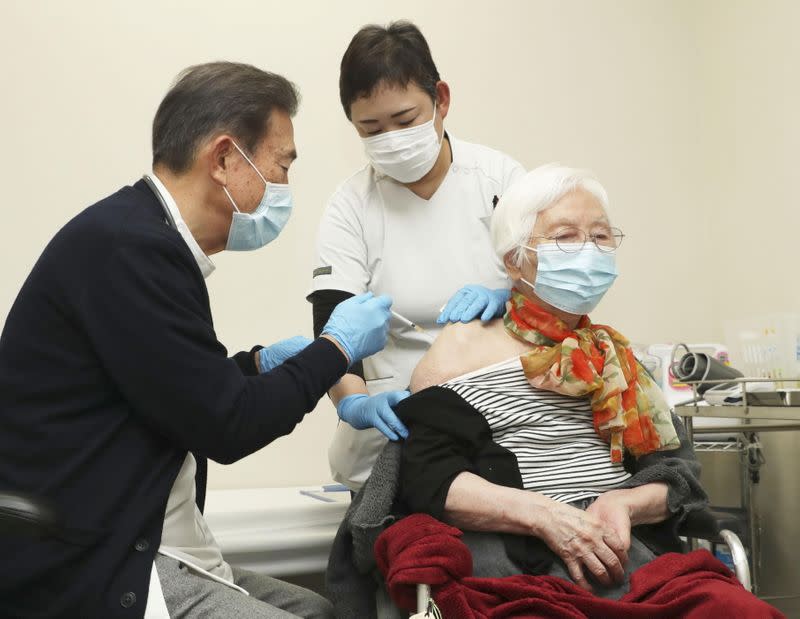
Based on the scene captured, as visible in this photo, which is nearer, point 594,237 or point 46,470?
point 46,470

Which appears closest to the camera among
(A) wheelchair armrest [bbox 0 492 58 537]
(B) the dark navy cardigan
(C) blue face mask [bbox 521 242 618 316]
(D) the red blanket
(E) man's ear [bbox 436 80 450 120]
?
(A) wheelchair armrest [bbox 0 492 58 537]

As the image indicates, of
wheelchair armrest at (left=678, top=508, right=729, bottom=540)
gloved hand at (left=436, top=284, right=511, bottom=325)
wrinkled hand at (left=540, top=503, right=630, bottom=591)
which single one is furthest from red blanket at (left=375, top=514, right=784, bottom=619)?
gloved hand at (left=436, top=284, right=511, bottom=325)

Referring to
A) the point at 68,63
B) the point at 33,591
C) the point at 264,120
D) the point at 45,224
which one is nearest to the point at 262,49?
the point at 68,63

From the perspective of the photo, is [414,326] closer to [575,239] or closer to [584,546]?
[575,239]

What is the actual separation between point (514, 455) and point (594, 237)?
0.48 m

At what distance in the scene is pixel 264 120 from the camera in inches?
61.7

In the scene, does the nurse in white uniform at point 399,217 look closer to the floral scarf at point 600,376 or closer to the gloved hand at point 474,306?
the gloved hand at point 474,306

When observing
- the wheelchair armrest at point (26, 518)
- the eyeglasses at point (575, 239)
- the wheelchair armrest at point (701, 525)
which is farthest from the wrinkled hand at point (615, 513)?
the wheelchair armrest at point (26, 518)

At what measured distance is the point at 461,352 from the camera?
5.88 ft

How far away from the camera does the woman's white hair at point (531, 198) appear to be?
5.94ft

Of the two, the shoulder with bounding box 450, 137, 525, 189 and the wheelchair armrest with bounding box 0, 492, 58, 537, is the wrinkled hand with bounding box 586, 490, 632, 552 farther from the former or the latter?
the wheelchair armrest with bounding box 0, 492, 58, 537

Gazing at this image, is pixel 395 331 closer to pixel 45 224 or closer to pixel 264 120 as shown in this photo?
pixel 264 120

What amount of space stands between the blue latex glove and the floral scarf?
0.27 m

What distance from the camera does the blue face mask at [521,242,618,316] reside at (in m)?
1.76
